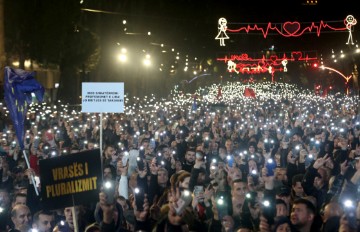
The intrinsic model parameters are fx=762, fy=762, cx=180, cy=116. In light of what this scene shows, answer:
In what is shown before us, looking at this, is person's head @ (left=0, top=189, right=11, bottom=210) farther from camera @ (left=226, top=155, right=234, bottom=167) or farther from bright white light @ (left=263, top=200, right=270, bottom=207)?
camera @ (left=226, top=155, right=234, bottom=167)

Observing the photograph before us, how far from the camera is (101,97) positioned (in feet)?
42.8

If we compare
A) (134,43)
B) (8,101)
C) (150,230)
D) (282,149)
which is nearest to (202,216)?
(150,230)

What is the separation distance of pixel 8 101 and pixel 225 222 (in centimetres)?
484

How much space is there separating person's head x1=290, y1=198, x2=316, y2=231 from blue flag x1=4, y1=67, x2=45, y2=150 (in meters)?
5.26

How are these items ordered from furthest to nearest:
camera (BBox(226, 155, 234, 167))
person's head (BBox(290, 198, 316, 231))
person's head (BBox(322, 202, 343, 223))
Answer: camera (BBox(226, 155, 234, 167)), person's head (BBox(322, 202, 343, 223)), person's head (BBox(290, 198, 316, 231))

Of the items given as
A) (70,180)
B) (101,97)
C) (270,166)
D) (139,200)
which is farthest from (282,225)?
(270,166)

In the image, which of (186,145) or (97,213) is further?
(186,145)

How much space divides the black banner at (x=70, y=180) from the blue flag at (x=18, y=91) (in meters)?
3.94

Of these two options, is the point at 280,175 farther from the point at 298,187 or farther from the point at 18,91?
the point at 18,91

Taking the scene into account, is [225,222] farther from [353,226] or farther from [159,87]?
[159,87]

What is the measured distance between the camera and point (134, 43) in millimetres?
58406

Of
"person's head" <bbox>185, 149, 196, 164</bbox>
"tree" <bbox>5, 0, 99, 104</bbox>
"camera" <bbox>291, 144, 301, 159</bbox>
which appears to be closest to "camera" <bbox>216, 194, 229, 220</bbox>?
"person's head" <bbox>185, 149, 196, 164</bbox>

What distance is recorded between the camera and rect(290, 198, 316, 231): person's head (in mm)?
7711

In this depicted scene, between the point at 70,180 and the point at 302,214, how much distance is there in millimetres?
2383
